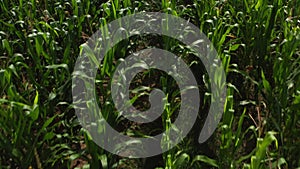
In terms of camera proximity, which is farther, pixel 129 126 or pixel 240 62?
pixel 240 62

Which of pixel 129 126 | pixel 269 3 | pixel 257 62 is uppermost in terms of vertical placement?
pixel 269 3

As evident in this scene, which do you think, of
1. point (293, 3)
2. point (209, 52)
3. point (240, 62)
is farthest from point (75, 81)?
point (293, 3)

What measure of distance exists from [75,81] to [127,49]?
0.52 meters

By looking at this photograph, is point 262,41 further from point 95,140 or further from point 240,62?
point 95,140

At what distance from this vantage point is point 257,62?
2924 mm

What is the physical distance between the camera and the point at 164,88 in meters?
2.58

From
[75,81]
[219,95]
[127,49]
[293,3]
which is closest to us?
[219,95]

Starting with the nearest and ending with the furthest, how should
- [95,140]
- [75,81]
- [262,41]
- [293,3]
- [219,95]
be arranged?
[95,140] < [219,95] < [75,81] < [262,41] < [293,3]

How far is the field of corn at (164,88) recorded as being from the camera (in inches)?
87.7

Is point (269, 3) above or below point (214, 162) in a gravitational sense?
above

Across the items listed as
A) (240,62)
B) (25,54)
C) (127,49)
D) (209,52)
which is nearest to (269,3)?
(240,62)

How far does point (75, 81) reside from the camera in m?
2.66

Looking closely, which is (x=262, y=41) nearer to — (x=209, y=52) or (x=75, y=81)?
(x=209, y=52)

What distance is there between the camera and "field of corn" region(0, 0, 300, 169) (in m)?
2.23
